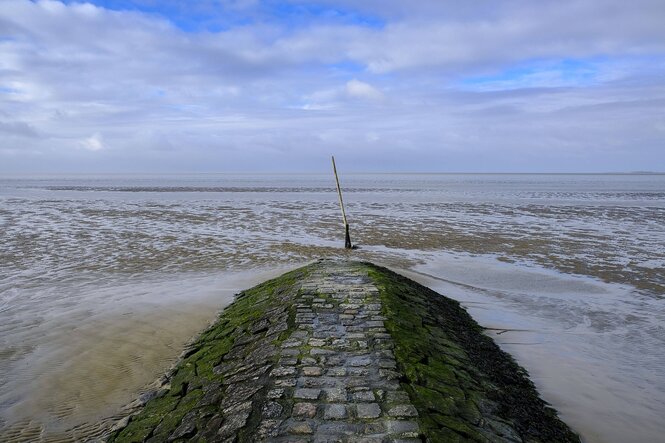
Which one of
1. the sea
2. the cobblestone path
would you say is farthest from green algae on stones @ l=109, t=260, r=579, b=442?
the sea

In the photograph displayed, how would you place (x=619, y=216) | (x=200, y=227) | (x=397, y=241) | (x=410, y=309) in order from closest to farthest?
1. (x=410, y=309)
2. (x=397, y=241)
3. (x=200, y=227)
4. (x=619, y=216)

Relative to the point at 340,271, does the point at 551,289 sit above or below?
below

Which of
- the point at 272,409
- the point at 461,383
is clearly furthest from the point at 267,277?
the point at 272,409

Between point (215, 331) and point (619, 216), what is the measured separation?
3180cm

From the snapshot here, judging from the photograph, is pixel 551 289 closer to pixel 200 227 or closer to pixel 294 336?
pixel 294 336

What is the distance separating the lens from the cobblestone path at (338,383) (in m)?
4.25

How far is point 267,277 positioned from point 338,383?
9504 mm

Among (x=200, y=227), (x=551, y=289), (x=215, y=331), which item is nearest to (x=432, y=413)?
(x=215, y=331)

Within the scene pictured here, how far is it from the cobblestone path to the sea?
2.40 meters

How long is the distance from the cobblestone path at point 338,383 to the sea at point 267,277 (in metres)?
2.40

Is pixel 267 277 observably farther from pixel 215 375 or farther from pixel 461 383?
pixel 461 383

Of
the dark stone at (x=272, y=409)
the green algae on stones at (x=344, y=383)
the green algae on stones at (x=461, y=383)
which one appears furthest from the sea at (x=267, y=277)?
the dark stone at (x=272, y=409)

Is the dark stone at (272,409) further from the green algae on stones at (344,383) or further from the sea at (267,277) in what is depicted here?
the sea at (267,277)

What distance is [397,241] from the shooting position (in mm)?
22031
